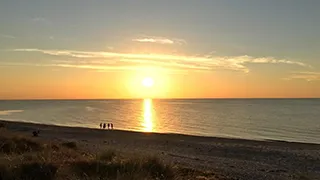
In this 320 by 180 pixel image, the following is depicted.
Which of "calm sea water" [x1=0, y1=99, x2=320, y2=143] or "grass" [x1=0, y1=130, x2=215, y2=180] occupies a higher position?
"grass" [x1=0, y1=130, x2=215, y2=180]

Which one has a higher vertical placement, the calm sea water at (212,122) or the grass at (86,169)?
the grass at (86,169)

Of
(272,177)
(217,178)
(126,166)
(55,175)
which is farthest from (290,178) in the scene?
(55,175)

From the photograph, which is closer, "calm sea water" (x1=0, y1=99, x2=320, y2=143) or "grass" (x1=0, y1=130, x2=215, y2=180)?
"grass" (x1=0, y1=130, x2=215, y2=180)

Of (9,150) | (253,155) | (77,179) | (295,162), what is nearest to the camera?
(77,179)

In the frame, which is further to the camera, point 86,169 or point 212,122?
point 212,122

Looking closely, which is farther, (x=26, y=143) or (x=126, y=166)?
(x=26, y=143)

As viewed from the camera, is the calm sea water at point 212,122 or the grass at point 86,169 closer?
the grass at point 86,169

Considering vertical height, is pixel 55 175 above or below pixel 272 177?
above

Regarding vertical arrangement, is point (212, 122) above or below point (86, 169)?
below

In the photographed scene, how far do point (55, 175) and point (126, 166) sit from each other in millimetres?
1636

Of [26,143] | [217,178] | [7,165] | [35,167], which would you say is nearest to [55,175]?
[35,167]

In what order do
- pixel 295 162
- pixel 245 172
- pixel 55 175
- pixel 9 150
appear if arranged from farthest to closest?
pixel 295 162
pixel 245 172
pixel 9 150
pixel 55 175

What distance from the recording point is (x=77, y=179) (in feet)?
25.8

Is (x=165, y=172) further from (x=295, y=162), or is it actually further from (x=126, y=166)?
(x=295, y=162)
